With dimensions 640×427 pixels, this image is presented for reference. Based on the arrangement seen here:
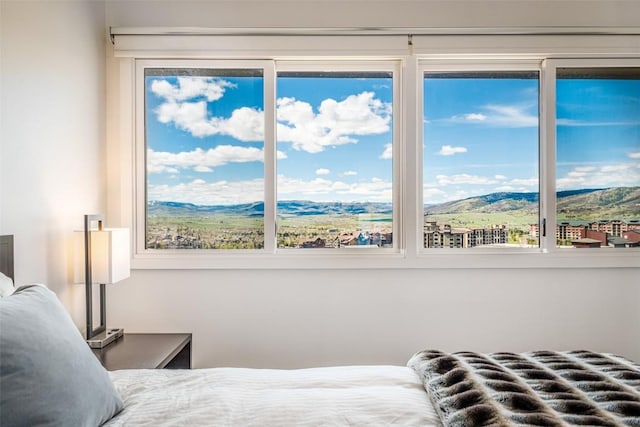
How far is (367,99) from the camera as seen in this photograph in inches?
110

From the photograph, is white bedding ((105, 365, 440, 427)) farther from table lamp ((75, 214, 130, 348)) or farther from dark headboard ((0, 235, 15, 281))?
table lamp ((75, 214, 130, 348))

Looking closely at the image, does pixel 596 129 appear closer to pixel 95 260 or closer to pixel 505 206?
pixel 505 206

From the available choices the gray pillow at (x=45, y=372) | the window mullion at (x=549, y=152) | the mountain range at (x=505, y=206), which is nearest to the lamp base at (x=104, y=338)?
the mountain range at (x=505, y=206)

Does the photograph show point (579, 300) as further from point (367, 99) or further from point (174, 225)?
point (174, 225)

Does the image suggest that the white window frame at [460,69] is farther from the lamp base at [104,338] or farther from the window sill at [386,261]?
the lamp base at [104,338]

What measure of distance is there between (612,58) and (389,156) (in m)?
1.41

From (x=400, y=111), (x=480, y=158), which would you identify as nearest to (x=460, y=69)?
(x=400, y=111)

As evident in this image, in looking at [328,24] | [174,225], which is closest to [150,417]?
[174,225]

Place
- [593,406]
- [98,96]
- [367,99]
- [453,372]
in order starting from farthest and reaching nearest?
[367,99] < [98,96] < [453,372] < [593,406]

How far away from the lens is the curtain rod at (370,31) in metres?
2.63

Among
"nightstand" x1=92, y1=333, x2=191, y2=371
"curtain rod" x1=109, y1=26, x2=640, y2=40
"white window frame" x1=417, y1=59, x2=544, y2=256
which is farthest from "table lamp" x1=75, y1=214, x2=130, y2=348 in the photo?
"white window frame" x1=417, y1=59, x2=544, y2=256

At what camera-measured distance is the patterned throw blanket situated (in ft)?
3.67

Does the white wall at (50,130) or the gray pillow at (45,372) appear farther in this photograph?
the white wall at (50,130)

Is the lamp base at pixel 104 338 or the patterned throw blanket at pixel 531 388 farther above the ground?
the patterned throw blanket at pixel 531 388
